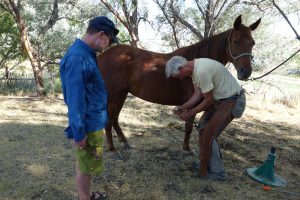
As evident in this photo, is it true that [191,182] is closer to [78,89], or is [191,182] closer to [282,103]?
[78,89]

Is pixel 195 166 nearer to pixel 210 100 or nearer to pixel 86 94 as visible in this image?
pixel 210 100

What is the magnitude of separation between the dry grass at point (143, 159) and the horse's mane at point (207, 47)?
1472 millimetres

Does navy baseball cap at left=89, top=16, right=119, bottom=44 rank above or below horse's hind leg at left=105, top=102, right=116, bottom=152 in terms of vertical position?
above

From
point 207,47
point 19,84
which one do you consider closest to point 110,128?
point 207,47

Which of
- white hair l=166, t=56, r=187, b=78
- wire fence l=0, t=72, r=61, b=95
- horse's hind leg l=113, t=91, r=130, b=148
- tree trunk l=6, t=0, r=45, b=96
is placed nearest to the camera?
white hair l=166, t=56, r=187, b=78

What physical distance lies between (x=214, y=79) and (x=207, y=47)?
1092 millimetres

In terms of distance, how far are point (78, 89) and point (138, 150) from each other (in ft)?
9.25

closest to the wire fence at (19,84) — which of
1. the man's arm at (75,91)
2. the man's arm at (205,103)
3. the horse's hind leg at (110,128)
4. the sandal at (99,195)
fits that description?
the horse's hind leg at (110,128)

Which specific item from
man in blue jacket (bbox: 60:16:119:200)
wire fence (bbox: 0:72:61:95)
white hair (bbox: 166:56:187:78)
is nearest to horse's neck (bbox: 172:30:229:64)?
white hair (bbox: 166:56:187:78)

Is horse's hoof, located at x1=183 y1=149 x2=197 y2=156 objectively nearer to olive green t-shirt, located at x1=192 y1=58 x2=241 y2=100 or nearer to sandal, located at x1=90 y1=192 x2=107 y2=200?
olive green t-shirt, located at x1=192 y1=58 x2=241 y2=100

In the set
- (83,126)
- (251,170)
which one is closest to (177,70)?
(83,126)

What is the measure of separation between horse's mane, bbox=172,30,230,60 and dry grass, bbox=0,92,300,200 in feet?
4.83

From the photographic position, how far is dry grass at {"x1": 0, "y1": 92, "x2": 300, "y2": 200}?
12.4 ft

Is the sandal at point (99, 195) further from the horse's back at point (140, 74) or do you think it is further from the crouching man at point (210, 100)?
the horse's back at point (140, 74)
